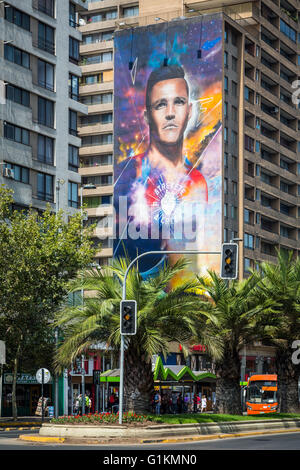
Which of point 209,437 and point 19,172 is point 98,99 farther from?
point 209,437

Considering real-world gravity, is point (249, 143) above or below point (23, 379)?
above

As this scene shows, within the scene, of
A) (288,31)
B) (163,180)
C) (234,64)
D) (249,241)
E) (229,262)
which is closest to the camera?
(229,262)

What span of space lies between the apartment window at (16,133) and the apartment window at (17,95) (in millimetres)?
1751

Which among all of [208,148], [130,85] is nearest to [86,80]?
[130,85]

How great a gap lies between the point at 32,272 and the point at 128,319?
17.2 meters

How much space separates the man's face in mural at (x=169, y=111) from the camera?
92.5m

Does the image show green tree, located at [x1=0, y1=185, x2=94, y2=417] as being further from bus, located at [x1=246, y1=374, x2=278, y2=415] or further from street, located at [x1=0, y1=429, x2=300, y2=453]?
bus, located at [x1=246, y1=374, x2=278, y2=415]

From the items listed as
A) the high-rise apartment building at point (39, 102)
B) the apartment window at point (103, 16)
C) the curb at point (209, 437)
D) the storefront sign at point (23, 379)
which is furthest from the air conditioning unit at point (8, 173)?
the apartment window at point (103, 16)

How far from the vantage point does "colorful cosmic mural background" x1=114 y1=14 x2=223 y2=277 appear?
9006cm

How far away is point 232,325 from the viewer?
4334 cm

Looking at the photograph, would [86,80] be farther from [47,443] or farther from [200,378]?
Answer: [47,443]

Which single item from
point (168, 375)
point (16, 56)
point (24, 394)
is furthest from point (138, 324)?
point (16, 56)

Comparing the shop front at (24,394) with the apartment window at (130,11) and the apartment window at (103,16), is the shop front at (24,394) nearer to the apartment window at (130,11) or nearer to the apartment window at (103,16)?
the apartment window at (130,11)

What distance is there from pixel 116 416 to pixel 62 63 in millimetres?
38564
